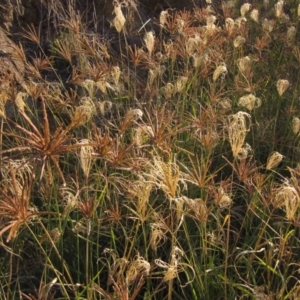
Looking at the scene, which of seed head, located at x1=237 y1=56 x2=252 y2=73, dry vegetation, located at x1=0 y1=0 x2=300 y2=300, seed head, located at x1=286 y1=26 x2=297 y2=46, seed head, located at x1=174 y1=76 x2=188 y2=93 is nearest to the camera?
dry vegetation, located at x1=0 y1=0 x2=300 y2=300

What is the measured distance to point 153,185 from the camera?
195cm

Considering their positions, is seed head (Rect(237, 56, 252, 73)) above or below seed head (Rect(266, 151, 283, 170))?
below

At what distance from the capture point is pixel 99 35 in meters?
3.85

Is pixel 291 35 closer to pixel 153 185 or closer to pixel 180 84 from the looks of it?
pixel 180 84

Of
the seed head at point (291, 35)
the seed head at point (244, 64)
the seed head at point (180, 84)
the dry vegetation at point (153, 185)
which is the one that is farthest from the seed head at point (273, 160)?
the seed head at point (291, 35)

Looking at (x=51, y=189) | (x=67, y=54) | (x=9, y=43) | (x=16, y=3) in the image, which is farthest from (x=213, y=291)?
(x=16, y=3)

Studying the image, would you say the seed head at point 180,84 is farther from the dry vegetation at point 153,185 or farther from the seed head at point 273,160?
the seed head at point 273,160

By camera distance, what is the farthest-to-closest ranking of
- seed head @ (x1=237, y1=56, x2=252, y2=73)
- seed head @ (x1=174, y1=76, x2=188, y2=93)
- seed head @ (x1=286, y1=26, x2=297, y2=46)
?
seed head @ (x1=286, y1=26, x2=297, y2=46)
seed head @ (x1=237, y1=56, x2=252, y2=73)
seed head @ (x1=174, y1=76, x2=188, y2=93)

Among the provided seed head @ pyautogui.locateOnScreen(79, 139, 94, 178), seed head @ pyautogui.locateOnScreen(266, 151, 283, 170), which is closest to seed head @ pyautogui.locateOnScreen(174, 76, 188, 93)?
seed head @ pyautogui.locateOnScreen(266, 151, 283, 170)

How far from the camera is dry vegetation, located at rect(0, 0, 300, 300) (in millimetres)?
1599

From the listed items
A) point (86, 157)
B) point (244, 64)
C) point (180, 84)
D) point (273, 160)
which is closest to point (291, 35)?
point (244, 64)

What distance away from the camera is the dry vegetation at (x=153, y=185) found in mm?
1599

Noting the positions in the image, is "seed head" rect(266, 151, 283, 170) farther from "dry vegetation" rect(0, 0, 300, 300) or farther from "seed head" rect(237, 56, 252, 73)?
"seed head" rect(237, 56, 252, 73)

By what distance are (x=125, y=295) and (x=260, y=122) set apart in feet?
5.36
